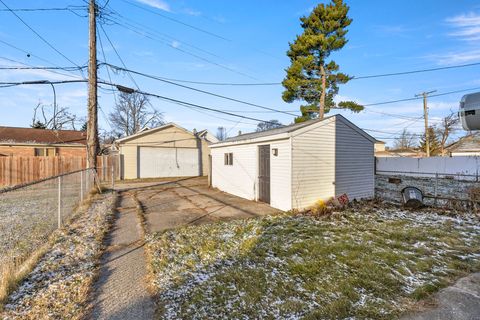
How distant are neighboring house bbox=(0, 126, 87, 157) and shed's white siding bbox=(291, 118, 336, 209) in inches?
819

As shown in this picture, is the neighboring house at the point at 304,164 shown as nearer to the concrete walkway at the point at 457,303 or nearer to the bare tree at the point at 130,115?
the concrete walkway at the point at 457,303

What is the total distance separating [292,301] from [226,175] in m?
9.74

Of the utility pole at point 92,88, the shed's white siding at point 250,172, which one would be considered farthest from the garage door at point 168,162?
the utility pole at point 92,88

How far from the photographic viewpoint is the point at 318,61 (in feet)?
60.1

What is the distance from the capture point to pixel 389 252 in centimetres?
445

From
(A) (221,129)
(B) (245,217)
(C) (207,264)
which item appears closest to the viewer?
(C) (207,264)

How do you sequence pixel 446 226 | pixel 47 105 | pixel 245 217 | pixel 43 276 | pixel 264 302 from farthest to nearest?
1. pixel 47 105
2. pixel 245 217
3. pixel 446 226
4. pixel 43 276
5. pixel 264 302

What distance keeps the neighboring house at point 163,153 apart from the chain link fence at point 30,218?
885 cm

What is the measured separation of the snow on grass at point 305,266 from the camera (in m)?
2.89

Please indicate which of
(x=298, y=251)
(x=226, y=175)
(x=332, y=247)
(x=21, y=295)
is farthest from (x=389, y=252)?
(x=226, y=175)

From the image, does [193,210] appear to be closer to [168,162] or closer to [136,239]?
[136,239]

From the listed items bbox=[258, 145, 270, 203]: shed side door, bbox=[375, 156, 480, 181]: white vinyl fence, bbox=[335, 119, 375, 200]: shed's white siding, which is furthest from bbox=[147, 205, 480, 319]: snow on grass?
bbox=[375, 156, 480, 181]: white vinyl fence

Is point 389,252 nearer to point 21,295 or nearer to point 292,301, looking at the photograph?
point 292,301

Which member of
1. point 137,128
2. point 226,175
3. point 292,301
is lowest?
point 292,301
